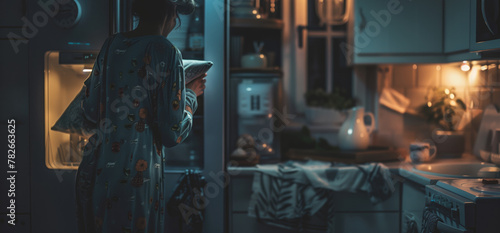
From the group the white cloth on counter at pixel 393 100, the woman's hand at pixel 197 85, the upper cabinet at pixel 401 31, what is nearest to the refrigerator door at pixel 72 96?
the woman's hand at pixel 197 85

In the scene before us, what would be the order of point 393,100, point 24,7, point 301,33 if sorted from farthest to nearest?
point 301,33 < point 393,100 < point 24,7

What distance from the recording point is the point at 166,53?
4.24 feet

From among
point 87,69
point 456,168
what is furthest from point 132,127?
point 456,168

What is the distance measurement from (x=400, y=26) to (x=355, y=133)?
2.09 feet

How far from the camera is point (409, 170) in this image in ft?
6.82

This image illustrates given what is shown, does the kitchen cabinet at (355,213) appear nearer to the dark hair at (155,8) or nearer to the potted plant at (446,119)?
the potted plant at (446,119)

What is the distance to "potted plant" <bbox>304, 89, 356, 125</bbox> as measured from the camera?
2721mm

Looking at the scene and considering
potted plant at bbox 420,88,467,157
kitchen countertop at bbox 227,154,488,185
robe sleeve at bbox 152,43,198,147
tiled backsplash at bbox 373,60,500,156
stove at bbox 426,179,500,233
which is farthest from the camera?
tiled backsplash at bbox 373,60,500,156

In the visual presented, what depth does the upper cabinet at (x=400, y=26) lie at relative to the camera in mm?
2375

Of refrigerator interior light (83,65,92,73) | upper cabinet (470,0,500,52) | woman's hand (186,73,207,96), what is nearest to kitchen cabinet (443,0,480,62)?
upper cabinet (470,0,500,52)

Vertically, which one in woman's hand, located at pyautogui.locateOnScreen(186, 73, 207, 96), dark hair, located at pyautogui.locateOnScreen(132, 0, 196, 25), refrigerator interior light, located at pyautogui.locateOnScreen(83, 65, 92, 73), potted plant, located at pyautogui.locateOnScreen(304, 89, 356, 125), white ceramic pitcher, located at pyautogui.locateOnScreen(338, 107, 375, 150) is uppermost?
dark hair, located at pyautogui.locateOnScreen(132, 0, 196, 25)

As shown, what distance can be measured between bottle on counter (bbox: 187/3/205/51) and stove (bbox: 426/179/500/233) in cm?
129

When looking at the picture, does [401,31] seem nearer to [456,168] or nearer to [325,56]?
[325,56]

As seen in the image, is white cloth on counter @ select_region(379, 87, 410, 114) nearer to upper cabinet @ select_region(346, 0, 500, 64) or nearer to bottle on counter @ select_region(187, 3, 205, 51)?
upper cabinet @ select_region(346, 0, 500, 64)
